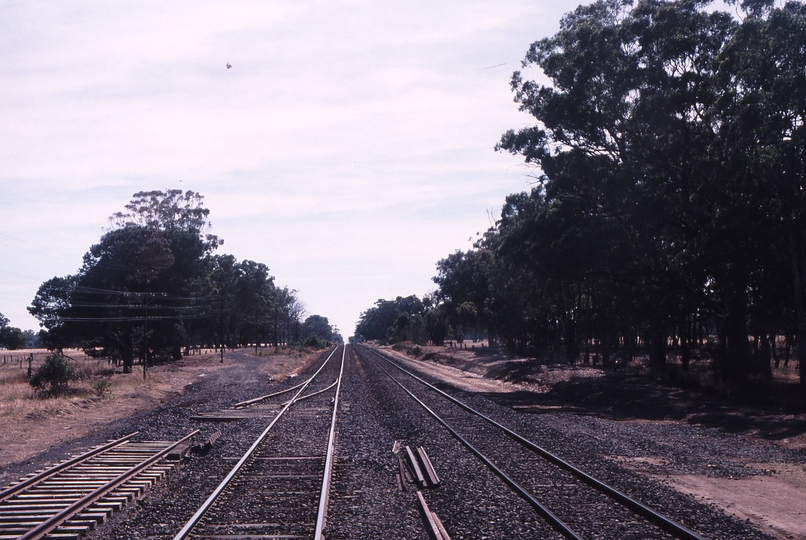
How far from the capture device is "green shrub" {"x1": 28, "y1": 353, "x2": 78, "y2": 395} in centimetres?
2514

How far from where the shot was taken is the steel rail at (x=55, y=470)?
32.9 ft

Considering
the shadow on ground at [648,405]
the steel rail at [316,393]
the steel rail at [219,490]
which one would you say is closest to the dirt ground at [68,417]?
the steel rail at [219,490]

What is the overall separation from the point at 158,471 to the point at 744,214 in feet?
70.0

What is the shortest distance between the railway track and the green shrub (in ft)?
42.1

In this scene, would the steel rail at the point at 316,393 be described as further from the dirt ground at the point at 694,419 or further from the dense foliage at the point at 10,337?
the dense foliage at the point at 10,337

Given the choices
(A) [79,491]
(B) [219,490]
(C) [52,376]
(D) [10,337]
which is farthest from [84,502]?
(D) [10,337]

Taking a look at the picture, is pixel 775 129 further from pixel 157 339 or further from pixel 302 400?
pixel 157 339

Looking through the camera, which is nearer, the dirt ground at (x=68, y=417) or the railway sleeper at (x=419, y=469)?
the railway sleeper at (x=419, y=469)

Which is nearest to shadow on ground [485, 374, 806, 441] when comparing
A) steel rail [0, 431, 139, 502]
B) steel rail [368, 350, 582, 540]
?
steel rail [368, 350, 582, 540]

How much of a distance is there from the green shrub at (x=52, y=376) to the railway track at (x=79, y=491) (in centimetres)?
1284

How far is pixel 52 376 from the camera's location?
993 inches

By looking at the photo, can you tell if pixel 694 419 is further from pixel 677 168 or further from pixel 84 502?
pixel 84 502

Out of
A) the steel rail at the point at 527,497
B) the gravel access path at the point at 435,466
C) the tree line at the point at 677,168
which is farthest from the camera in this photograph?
the tree line at the point at 677,168

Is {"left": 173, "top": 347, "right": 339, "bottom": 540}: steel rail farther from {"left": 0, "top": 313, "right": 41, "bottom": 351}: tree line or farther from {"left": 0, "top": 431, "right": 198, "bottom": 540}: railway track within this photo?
{"left": 0, "top": 313, "right": 41, "bottom": 351}: tree line
